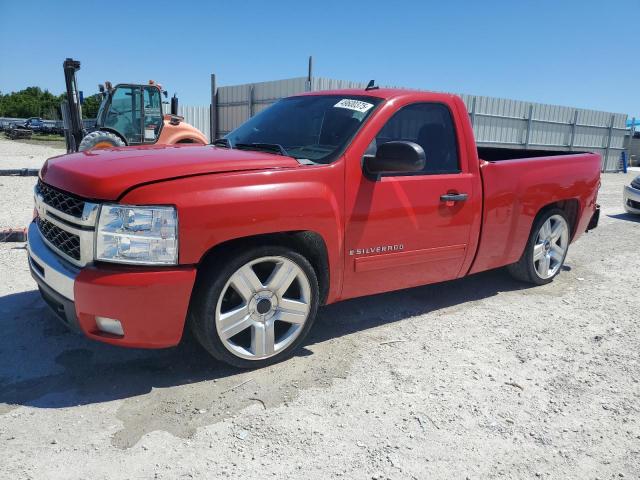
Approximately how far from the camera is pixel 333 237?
3.22 meters

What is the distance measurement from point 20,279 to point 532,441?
432 centimetres

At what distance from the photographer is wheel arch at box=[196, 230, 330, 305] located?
288cm

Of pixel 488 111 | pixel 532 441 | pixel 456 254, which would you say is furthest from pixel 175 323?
pixel 488 111

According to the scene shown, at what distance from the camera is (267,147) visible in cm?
349

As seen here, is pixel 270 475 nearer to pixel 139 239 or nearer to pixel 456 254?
pixel 139 239

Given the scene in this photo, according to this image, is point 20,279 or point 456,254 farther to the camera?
point 20,279

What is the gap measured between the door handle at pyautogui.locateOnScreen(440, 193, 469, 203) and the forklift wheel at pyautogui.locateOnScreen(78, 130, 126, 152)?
8.96 metres

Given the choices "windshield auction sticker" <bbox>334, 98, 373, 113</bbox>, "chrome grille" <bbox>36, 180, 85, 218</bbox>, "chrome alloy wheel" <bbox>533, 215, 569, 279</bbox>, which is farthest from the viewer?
"chrome alloy wheel" <bbox>533, 215, 569, 279</bbox>

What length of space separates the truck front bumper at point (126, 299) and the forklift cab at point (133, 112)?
439 inches

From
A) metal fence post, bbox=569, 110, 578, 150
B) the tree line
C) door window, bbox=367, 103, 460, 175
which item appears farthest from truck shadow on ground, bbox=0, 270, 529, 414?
the tree line

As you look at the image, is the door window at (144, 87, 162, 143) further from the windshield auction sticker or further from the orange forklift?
the windshield auction sticker

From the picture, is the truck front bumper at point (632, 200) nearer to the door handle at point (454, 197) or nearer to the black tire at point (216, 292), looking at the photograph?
the door handle at point (454, 197)

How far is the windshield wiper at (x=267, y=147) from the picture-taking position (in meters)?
3.39

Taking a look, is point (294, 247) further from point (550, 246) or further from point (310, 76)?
point (310, 76)
